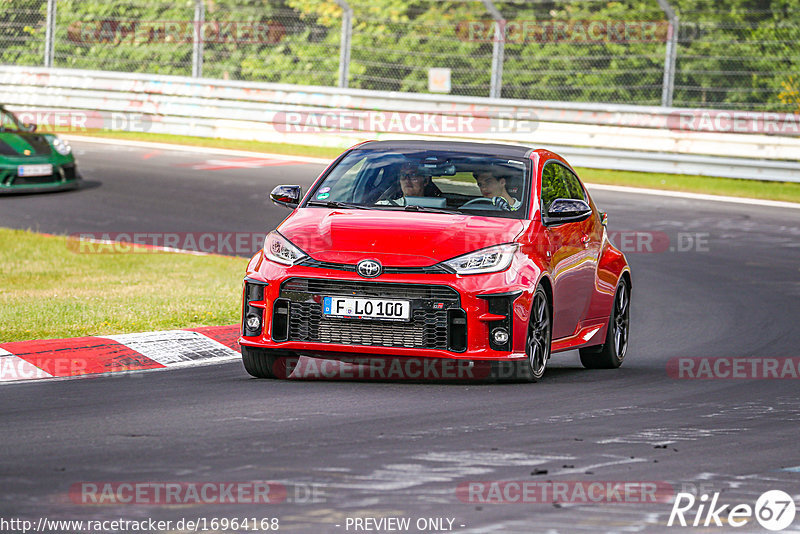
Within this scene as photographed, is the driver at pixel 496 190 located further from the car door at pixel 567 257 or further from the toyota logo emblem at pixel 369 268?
the toyota logo emblem at pixel 369 268

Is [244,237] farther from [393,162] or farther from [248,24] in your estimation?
[248,24]

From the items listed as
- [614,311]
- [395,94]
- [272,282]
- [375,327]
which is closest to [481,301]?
[375,327]

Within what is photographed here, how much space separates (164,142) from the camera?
26484 mm

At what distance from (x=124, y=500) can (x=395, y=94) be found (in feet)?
64.6

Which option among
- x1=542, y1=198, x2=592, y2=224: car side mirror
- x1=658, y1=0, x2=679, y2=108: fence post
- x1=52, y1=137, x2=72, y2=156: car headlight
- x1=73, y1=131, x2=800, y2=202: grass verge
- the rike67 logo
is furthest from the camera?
x1=658, y1=0, x2=679, y2=108: fence post

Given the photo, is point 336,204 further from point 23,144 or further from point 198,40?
point 198,40

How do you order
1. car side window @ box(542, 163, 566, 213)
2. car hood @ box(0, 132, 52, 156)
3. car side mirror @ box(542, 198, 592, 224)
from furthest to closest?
car hood @ box(0, 132, 52, 156), car side window @ box(542, 163, 566, 213), car side mirror @ box(542, 198, 592, 224)

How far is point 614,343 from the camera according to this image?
9898mm

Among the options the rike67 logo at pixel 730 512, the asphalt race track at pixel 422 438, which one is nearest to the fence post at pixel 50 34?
the asphalt race track at pixel 422 438

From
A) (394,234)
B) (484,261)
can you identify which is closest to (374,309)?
(394,234)

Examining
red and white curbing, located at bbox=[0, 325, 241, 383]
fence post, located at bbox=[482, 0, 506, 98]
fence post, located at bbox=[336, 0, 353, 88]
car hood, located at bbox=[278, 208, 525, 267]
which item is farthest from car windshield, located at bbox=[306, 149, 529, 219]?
fence post, located at bbox=[336, 0, 353, 88]

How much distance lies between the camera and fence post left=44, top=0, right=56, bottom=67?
27.3 metres

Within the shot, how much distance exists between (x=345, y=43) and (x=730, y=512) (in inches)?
801

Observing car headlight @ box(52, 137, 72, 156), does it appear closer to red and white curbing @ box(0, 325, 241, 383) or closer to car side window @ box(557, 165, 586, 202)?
red and white curbing @ box(0, 325, 241, 383)
